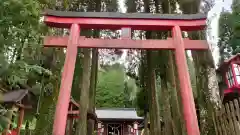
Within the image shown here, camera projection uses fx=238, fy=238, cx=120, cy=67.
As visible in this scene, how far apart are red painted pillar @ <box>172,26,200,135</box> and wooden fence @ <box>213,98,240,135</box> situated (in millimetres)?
770

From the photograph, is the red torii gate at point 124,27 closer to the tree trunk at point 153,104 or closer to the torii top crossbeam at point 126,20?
the torii top crossbeam at point 126,20

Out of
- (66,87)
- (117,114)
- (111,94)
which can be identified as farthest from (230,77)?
(111,94)

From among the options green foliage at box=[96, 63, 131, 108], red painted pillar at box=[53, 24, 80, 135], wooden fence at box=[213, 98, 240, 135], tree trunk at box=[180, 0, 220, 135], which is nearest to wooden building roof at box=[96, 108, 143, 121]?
green foliage at box=[96, 63, 131, 108]

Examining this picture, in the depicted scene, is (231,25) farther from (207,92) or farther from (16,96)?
(16,96)

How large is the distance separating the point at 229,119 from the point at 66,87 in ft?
12.0

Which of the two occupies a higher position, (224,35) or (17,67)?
(224,35)

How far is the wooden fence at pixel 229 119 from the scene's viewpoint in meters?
4.86

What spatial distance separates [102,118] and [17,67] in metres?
16.7

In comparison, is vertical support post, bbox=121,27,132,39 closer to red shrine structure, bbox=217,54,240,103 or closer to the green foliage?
red shrine structure, bbox=217,54,240,103

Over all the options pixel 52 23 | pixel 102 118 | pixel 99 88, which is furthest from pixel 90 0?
pixel 99 88

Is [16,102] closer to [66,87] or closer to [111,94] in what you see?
[66,87]

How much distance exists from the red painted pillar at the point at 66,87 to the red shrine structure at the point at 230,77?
533 cm

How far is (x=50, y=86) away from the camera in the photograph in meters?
8.27

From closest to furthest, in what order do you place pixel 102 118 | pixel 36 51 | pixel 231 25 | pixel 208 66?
1. pixel 208 66
2. pixel 36 51
3. pixel 231 25
4. pixel 102 118
